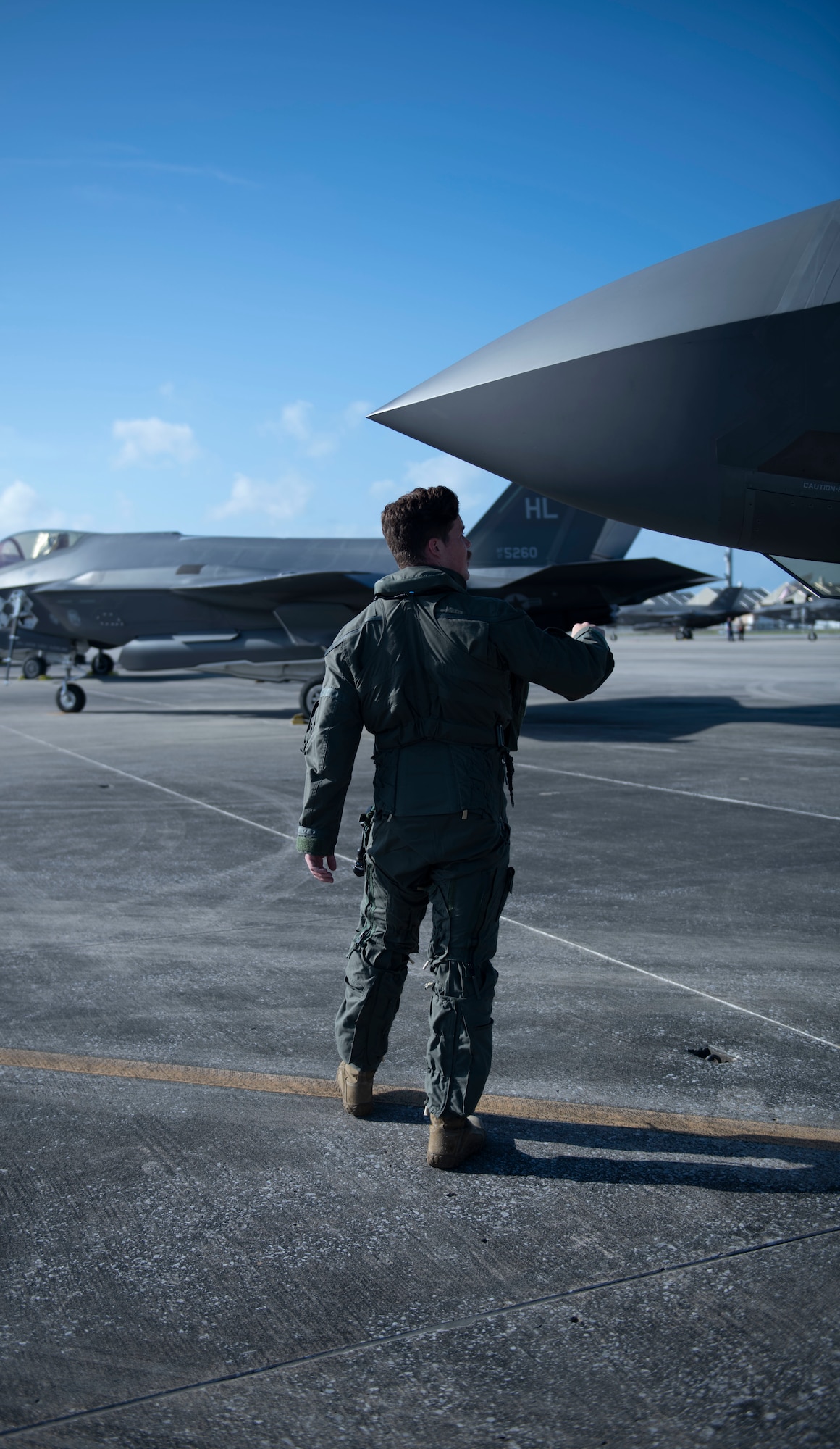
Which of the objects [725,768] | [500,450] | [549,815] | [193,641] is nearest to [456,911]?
[500,450]

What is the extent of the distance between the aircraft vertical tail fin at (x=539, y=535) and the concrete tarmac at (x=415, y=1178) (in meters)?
11.4

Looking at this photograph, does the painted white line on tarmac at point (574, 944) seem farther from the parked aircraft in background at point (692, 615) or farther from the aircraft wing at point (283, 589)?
the parked aircraft in background at point (692, 615)

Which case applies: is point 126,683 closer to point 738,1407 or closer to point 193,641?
point 193,641

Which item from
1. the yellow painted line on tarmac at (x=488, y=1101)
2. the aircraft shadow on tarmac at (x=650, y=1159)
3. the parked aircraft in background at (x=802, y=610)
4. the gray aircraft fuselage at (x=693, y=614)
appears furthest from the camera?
the parked aircraft in background at (x=802, y=610)

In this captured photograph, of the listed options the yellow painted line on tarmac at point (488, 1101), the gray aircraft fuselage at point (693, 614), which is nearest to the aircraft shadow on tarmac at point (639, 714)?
the yellow painted line on tarmac at point (488, 1101)

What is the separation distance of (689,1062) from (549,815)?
187 inches

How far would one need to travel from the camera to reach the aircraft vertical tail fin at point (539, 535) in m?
17.3

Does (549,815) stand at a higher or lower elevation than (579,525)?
lower

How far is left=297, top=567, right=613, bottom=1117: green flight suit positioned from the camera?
280 centimetres

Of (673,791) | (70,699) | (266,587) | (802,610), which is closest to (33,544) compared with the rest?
(70,699)

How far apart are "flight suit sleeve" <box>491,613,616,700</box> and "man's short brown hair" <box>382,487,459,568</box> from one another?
344mm

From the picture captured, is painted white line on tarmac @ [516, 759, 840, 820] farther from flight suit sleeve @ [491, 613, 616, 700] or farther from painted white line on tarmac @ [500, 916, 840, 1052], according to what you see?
flight suit sleeve @ [491, 613, 616, 700]

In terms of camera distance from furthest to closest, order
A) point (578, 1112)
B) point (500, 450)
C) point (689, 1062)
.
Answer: point (500, 450)
point (689, 1062)
point (578, 1112)

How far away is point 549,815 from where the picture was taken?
823 cm
